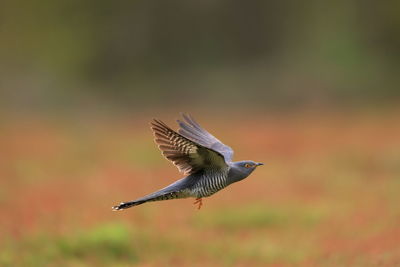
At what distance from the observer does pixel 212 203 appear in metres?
12.7

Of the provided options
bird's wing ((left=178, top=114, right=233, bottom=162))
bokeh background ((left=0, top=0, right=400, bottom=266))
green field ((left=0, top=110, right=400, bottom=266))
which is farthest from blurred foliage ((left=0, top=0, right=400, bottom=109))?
bird's wing ((left=178, top=114, right=233, bottom=162))

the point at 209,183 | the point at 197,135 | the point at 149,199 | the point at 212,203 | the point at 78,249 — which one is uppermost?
the point at 212,203

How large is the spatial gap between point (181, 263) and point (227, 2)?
89.5 ft

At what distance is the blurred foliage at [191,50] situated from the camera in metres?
30.0

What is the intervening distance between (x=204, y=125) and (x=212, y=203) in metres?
9.93

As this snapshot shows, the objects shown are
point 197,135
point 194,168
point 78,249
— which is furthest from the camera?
point 78,249

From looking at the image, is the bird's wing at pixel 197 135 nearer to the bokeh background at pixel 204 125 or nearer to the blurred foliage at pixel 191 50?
the bokeh background at pixel 204 125

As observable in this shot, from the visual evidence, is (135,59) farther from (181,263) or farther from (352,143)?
(181,263)

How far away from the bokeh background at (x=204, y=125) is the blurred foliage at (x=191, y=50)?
77 mm

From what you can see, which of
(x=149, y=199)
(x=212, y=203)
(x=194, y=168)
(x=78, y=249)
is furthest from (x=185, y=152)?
(x=212, y=203)

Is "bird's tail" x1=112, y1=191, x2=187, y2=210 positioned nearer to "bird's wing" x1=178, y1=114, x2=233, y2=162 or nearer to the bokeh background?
"bird's wing" x1=178, y1=114, x2=233, y2=162

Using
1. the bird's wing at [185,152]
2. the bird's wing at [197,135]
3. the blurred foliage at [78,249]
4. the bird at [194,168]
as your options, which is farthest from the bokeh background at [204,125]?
the bird's wing at [185,152]

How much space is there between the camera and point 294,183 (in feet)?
47.0

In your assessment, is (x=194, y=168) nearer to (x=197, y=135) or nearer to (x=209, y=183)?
(x=209, y=183)
